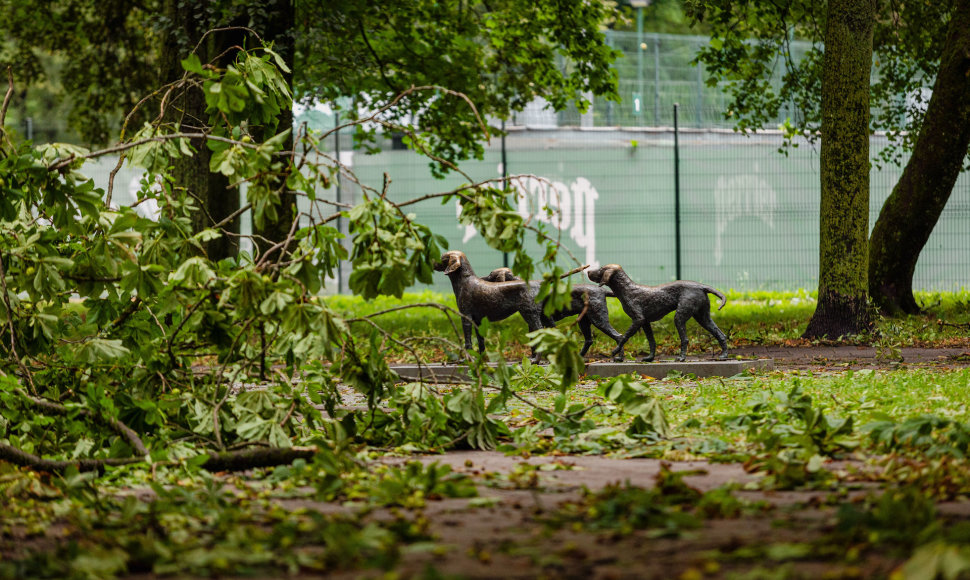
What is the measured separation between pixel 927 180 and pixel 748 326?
9.48 ft

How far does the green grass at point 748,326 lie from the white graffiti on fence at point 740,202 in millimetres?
1589

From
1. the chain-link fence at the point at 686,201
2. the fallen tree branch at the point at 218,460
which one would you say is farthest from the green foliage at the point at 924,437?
the chain-link fence at the point at 686,201

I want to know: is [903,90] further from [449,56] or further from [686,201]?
[449,56]

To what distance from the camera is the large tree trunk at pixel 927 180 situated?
13.0m

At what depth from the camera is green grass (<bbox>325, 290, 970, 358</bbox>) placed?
37.2 feet

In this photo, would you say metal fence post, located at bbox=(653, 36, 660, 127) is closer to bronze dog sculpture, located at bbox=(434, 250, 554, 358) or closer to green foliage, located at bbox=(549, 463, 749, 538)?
bronze dog sculpture, located at bbox=(434, 250, 554, 358)

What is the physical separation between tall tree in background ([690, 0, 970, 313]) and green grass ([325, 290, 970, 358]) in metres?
0.90

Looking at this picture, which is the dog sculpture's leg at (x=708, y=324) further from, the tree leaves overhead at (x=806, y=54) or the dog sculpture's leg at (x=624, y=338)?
the tree leaves overhead at (x=806, y=54)

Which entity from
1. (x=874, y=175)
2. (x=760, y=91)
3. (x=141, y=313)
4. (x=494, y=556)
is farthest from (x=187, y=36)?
(x=874, y=175)

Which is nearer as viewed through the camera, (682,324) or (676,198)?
(682,324)

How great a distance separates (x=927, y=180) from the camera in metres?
13.3

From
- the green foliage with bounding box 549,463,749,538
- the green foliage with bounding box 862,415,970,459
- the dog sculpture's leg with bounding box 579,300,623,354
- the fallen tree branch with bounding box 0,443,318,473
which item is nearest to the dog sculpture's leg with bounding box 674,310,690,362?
the dog sculpture's leg with bounding box 579,300,623,354

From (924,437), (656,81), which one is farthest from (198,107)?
(656,81)

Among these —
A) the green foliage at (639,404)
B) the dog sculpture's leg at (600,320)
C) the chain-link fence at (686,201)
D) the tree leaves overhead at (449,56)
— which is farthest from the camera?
the chain-link fence at (686,201)
